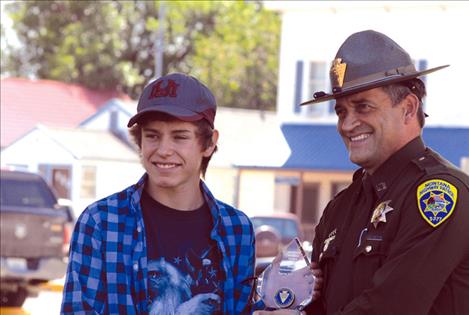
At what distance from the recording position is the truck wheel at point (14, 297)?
14.4 m

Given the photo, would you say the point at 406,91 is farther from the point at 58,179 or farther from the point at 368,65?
the point at 58,179

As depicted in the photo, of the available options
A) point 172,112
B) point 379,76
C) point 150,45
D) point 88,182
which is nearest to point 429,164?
point 379,76

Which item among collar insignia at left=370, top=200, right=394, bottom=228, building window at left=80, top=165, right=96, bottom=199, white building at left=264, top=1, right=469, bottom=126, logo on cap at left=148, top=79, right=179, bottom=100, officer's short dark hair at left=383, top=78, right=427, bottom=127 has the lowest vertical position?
building window at left=80, top=165, right=96, bottom=199

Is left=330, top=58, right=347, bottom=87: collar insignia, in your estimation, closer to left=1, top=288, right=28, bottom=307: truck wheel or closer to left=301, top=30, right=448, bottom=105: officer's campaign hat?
left=301, top=30, right=448, bottom=105: officer's campaign hat

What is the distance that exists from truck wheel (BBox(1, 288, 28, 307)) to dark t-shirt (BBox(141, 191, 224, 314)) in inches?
416

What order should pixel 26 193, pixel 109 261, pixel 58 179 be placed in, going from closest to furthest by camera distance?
1. pixel 109 261
2. pixel 26 193
3. pixel 58 179

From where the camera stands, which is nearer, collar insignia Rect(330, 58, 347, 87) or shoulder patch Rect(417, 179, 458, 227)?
shoulder patch Rect(417, 179, 458, 227)

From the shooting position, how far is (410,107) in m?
3.73

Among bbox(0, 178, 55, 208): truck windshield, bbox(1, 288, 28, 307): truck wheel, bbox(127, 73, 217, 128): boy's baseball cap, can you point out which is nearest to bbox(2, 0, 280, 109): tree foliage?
bbox(0, 178, 55, 208): truck windshield

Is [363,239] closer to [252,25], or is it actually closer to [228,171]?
[228,171]

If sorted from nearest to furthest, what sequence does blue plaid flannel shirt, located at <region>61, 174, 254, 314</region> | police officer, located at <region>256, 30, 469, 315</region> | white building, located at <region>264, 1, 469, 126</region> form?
police officer, located at <region>256, 30, 469, 315</region>
blue plaid flannel shirt, located at <region>61, 174, 254, 314</region>
white building, located at <region>264, 1, 469, 126</region>

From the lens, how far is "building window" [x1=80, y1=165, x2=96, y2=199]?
29422 mm

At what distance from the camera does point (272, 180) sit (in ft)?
105

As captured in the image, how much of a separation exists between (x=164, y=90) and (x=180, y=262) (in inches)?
24.2
